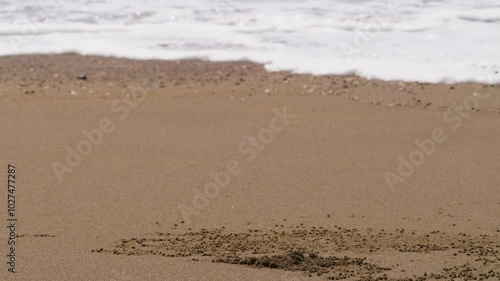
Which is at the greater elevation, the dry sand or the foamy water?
the foamy water

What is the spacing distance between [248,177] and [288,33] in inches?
223

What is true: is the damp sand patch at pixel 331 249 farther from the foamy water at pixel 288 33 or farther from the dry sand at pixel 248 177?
the foamy water at pixel 288 33

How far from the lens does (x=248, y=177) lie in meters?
6.72

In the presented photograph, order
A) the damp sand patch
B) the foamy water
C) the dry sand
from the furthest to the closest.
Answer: the foamy water
the dry sand
the damp sand patch

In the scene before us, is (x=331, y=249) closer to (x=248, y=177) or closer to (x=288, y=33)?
(x=248, y=177)

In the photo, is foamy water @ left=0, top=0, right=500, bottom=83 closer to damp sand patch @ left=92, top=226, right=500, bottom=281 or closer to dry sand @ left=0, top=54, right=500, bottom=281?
dry sand @ left=0, top=54, right=500, bottom=281

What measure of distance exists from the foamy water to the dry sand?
0.77 m

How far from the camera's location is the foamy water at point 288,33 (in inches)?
406

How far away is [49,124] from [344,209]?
3.29 metres

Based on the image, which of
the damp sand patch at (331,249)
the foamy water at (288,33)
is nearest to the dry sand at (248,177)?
the damp sand patch at (331,249)

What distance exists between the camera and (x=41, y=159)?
278 inches

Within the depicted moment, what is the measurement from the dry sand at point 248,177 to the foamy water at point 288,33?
773mm

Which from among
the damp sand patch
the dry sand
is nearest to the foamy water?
the dry sand

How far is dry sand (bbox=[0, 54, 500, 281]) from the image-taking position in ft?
16.7
